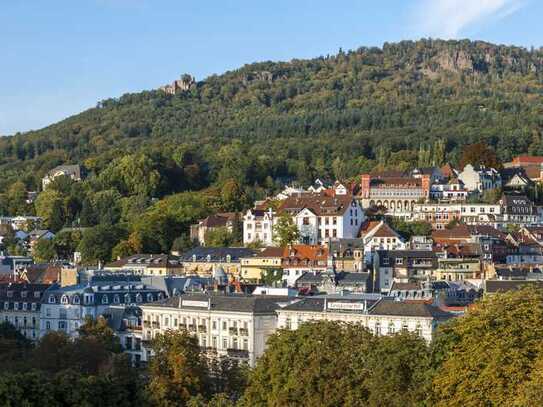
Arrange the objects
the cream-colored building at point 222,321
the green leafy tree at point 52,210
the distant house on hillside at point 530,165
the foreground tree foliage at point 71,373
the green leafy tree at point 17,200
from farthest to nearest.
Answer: the green leafy tree at point 17,200
the green leafy tree at point 52,210
the distant house on hillside at point 530,165
the cream-colored building at point 222,321
the foreground tree foliage at point 71,373

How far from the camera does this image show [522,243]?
10738cm

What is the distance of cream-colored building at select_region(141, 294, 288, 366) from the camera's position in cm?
7275

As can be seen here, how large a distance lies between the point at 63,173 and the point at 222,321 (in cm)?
8655

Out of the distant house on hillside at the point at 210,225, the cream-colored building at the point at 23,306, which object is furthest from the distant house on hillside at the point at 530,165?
the cream-colored building at the point at 23,306

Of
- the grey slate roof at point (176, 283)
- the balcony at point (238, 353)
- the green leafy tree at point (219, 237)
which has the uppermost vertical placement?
the green leafy tree at point (219, 237)

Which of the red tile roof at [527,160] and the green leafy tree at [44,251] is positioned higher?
the red tile roof at [527,160]

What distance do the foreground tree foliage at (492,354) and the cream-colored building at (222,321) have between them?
23.6 meters

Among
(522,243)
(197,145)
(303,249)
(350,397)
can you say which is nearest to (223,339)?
(350,397)

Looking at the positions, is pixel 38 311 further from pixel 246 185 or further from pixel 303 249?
pixel 246 185

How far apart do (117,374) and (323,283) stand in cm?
3338

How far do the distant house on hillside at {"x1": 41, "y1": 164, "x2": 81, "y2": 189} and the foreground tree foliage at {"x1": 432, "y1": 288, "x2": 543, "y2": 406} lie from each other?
109 meters

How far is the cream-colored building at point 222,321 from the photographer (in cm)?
7275

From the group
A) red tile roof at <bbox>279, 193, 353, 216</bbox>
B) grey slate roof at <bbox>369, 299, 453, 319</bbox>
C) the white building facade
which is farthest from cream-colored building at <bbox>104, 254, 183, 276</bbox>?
grey slate roof at <bbox>369, 299, 453, 319</bbox>

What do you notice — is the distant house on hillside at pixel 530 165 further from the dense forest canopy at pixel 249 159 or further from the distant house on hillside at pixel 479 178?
the distant house on hillside at pixel 479 178
